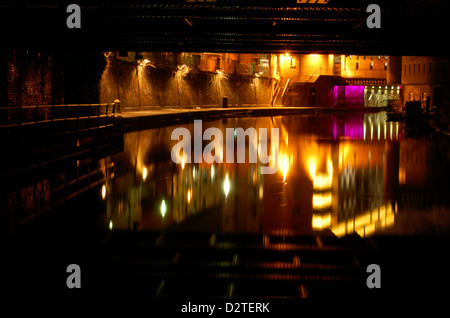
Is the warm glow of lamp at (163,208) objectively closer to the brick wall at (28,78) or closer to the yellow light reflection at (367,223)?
the yellow light reflection at (367,223)

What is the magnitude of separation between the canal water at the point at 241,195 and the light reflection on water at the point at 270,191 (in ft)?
0.07

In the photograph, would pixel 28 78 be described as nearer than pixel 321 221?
No

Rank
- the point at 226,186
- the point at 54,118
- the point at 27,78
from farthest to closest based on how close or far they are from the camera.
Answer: the point at 27,78, the point at 54,118, the point at 226,186

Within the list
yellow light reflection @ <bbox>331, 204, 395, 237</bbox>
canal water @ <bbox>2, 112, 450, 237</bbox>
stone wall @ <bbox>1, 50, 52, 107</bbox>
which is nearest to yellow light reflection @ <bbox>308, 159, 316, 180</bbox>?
canal water @ <bbox>2, 112, 450, 237</bbox>

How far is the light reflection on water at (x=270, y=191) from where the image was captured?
10349 mm

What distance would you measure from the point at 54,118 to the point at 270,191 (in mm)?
10552

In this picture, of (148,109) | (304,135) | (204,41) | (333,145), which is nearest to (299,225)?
(204,41)

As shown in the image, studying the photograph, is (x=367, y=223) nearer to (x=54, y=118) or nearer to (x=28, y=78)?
(x=54, y=118)

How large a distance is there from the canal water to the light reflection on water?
21mm

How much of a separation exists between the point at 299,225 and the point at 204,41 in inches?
469

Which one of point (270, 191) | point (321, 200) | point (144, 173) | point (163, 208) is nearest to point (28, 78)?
point (144, 173)

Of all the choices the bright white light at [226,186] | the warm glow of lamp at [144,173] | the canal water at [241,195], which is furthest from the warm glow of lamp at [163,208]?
the warm glow of lamp at [144,173]

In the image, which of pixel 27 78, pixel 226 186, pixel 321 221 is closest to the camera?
pixel 321 221

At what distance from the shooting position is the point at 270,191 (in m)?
A: 13.7
